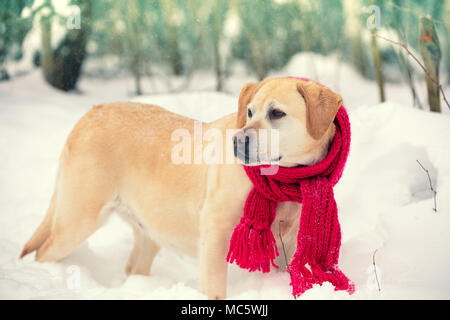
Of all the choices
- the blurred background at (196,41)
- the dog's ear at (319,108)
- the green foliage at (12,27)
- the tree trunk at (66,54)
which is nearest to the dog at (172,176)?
the dog's ear at (319,108)

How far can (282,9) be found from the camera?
18.8 feet

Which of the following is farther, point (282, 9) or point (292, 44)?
point (292, 44)

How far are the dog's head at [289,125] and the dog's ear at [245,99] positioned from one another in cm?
9

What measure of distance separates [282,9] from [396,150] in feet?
12.1

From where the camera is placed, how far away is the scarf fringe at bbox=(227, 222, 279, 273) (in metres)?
1.75

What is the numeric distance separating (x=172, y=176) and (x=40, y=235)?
95 centimetres

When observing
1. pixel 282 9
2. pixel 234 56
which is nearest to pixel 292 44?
pixel 282 9

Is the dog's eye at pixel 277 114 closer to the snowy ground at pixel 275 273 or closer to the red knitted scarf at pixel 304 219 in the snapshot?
the red knitted scarf at pixel 304 219

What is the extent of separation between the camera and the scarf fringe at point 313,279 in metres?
1.71

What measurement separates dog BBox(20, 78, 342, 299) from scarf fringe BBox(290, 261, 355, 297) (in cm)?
23

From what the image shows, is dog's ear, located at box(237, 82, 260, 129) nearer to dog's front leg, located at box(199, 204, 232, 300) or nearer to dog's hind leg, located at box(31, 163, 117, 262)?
dog's front leg, located at box(199, 204, 232, 300)

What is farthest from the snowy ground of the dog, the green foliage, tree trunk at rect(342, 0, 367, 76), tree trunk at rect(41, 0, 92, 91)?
tree trunk at rect(342, 0, 367, 76)
